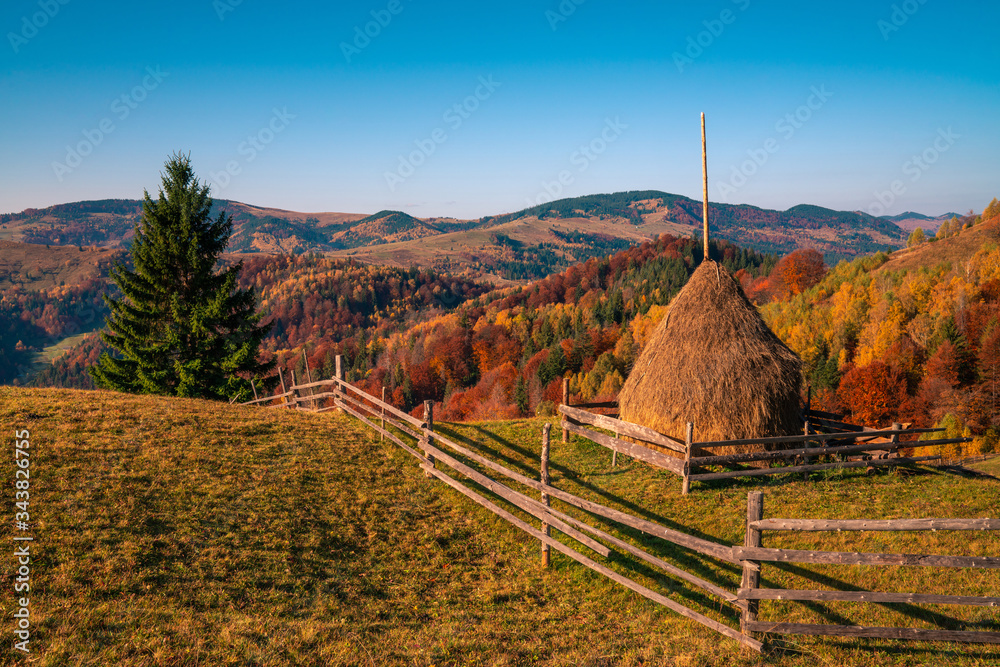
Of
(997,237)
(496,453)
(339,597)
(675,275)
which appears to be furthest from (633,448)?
(675,275)

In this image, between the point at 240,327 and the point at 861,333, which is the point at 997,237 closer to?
the point at 861,333

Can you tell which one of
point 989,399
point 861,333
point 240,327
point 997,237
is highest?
point 997,237

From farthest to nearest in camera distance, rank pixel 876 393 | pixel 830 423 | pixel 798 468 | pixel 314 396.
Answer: pixel 876 393, pixel 314 396, pixel 830 423, pixel 798 468

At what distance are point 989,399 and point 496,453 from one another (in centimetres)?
5417

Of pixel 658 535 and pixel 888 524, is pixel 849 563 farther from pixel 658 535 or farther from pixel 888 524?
pixel 658 535

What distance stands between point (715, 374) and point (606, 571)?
745 centimetres

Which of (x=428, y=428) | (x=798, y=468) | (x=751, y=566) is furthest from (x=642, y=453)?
(x=751, y=566)

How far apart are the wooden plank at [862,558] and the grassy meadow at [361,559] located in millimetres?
1306

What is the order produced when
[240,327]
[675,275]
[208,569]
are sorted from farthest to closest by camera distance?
[675,275] → [240,327] → [208,569]

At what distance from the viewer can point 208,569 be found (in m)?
7.50

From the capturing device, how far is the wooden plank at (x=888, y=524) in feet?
18.0

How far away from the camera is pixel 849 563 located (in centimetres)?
577

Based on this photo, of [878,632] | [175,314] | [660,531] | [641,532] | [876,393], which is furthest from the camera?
[876,393]

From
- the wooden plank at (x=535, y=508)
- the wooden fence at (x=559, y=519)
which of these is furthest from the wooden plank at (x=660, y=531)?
the wooden plank at (x=535, y=508)
